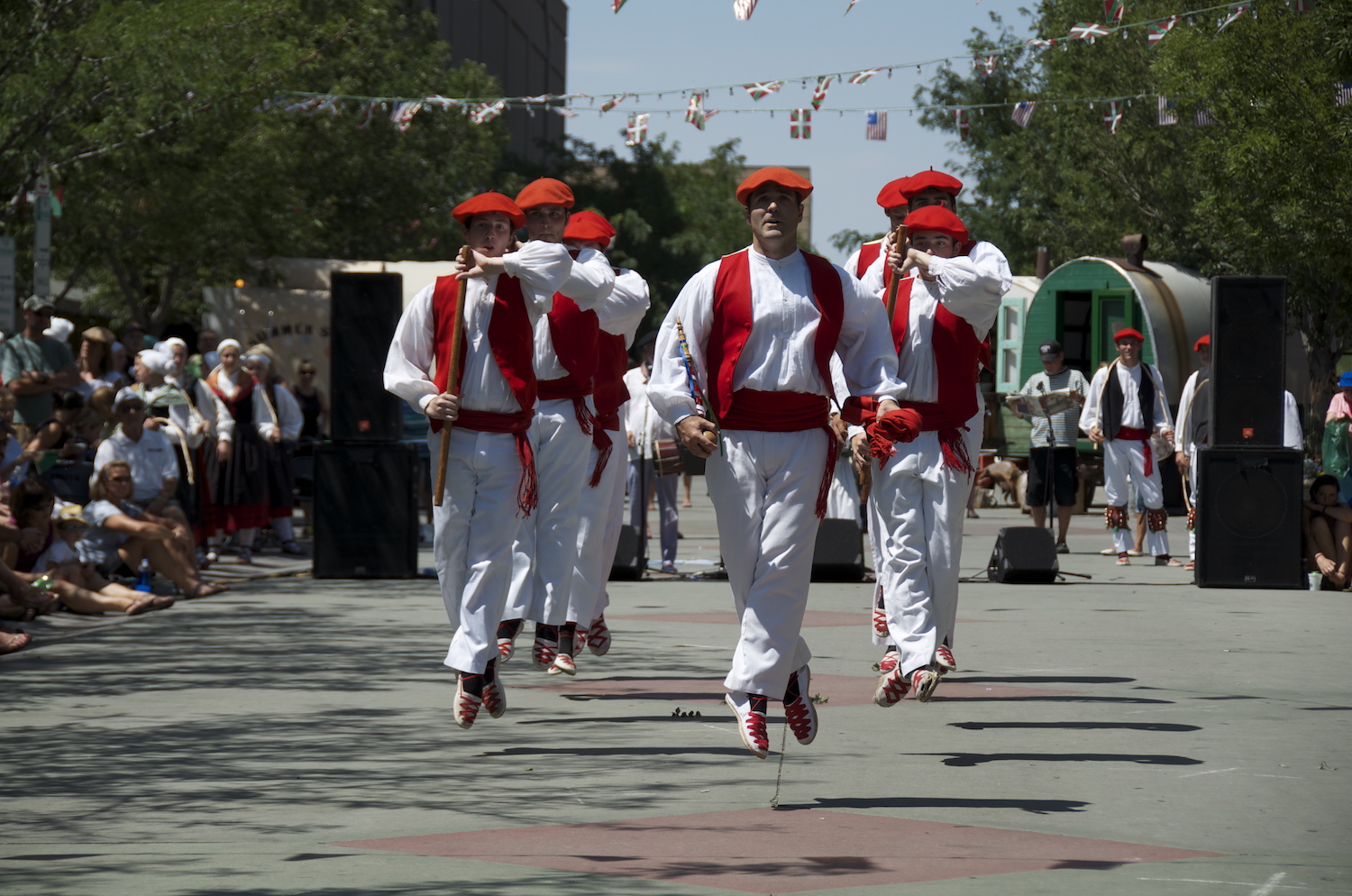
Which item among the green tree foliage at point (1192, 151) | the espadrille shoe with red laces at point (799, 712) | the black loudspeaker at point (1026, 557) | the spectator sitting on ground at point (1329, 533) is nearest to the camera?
the espadrille shoe with red laces at point (799, 712)

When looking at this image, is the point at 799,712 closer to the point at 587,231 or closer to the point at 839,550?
the point at 587,231

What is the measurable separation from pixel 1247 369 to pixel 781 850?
33.4 ft

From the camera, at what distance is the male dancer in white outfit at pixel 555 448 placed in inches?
338

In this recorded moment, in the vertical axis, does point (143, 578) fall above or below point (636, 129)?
below

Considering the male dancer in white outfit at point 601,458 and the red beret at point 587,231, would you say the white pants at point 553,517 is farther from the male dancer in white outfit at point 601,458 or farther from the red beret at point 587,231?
the red beret at point 587,231

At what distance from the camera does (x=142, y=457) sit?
43.1 ft

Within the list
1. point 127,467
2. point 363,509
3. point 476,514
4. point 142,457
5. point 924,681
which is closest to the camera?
point 924,681

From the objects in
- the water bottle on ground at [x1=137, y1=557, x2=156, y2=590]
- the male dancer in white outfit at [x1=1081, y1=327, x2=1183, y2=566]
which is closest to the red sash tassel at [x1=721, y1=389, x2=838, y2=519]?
the water bottle on ground at [x1=137, y1=557, x2=156, y2=590]

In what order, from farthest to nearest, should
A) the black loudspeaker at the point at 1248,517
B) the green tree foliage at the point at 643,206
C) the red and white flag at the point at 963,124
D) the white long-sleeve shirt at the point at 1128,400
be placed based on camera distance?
the green tree foliage at the point at 643,206 → the red and white flag at the point at 963,124 → the white long-sleeve shirt at the point at 1128,400 → the black loudspeaker at the point at 1248,517

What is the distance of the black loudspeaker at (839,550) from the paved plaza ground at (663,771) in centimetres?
353

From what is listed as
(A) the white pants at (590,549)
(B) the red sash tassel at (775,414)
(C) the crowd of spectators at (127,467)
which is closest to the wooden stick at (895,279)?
(B) the red sash tassel at (775,414)

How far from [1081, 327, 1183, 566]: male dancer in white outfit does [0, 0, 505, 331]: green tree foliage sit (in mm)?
9901

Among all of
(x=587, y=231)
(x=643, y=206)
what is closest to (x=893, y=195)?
(x=587, y=231)

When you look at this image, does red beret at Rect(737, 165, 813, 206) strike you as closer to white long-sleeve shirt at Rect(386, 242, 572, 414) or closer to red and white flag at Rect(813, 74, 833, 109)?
white long-sleeve shirt at Rect(386, 242, 572, 414)
